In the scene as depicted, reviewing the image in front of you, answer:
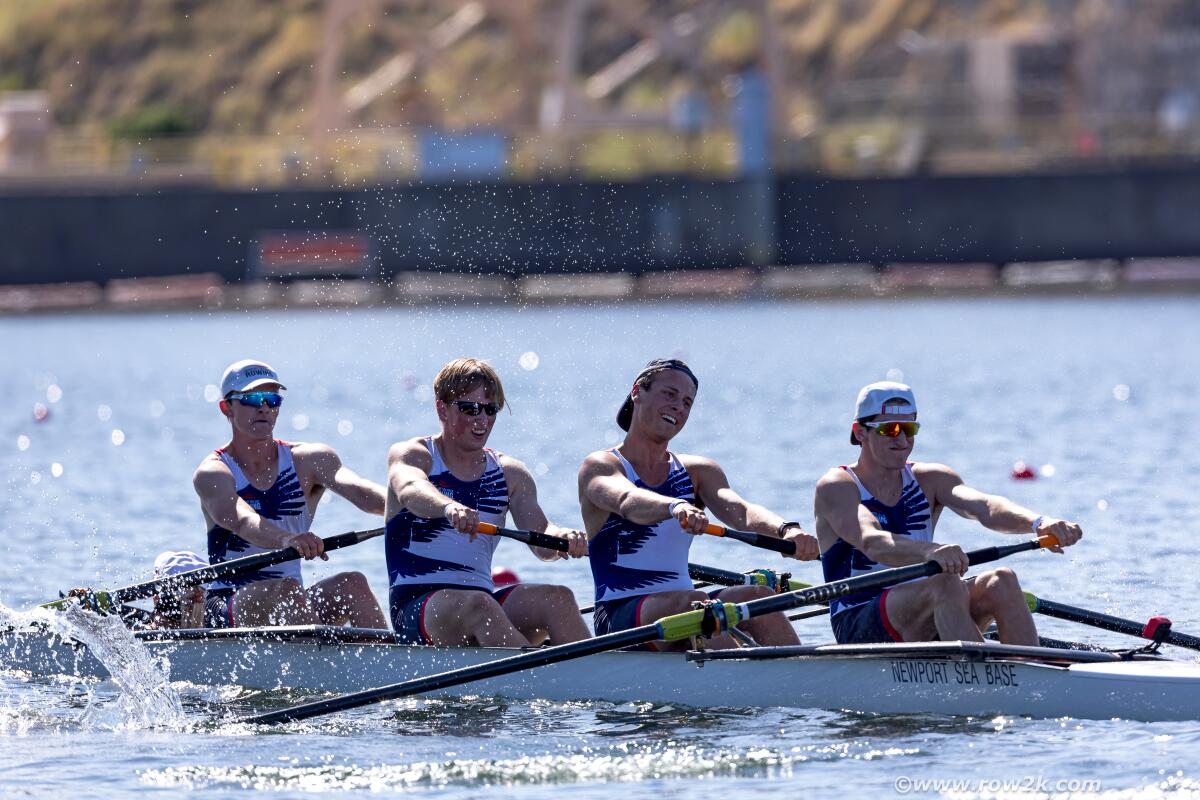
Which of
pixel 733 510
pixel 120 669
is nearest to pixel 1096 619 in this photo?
pixel 733 510

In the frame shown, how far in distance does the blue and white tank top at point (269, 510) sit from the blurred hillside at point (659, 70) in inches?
1686

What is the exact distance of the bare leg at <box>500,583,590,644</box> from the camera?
10.2m

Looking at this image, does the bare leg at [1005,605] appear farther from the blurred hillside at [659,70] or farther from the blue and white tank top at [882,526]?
the blurred hillside at [659,70]

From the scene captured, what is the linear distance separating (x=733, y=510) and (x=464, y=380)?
1.51 m

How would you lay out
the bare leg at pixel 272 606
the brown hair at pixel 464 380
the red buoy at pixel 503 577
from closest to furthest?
1. the brown hair at pixel 464 380
2. the bare leg at pixel 272 606
3. the red buoy at pixel 503 577

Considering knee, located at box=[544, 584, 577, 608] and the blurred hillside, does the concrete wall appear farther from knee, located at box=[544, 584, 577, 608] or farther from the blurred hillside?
knee, located at box=[544, 584, 577, 608]

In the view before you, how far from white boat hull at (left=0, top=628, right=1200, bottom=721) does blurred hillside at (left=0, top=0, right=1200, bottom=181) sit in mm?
43367

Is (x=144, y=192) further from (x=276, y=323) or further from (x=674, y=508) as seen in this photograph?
(x=674, y=508)

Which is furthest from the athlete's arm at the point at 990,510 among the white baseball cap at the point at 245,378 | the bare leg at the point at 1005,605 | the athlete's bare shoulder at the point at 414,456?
the white baseball cap at the point at 245,378

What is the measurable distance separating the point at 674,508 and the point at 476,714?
1.76m

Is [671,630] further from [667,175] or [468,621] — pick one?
[667,175]

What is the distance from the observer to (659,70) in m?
120

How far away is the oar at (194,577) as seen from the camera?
35.6 feet

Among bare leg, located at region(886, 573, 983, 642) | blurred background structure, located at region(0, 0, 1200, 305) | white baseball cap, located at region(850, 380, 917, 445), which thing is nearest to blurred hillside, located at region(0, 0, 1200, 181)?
blurred background structure, located at region(0, 0, 1200, 305)
